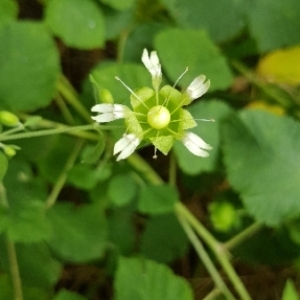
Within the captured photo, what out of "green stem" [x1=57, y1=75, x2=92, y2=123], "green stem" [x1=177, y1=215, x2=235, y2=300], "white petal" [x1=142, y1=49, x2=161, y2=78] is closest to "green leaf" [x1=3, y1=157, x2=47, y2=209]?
"green stem" [x1=57, y1=75, x2=92, y2=123]

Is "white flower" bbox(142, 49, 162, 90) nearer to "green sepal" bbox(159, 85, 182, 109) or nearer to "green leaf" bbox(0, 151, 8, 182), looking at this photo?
"green sepal" bbox(159, 85, 182, 109)

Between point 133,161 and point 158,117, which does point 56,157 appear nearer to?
point 133,161

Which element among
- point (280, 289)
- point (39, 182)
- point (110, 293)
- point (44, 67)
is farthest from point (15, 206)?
point (280, 289)

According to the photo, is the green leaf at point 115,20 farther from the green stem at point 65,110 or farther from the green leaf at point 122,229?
the green leaf at point 122,229

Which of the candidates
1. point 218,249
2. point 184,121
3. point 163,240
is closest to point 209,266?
point 218,249

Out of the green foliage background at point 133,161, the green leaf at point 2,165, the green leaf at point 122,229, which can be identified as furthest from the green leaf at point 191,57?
the green leaf at point 2,165
